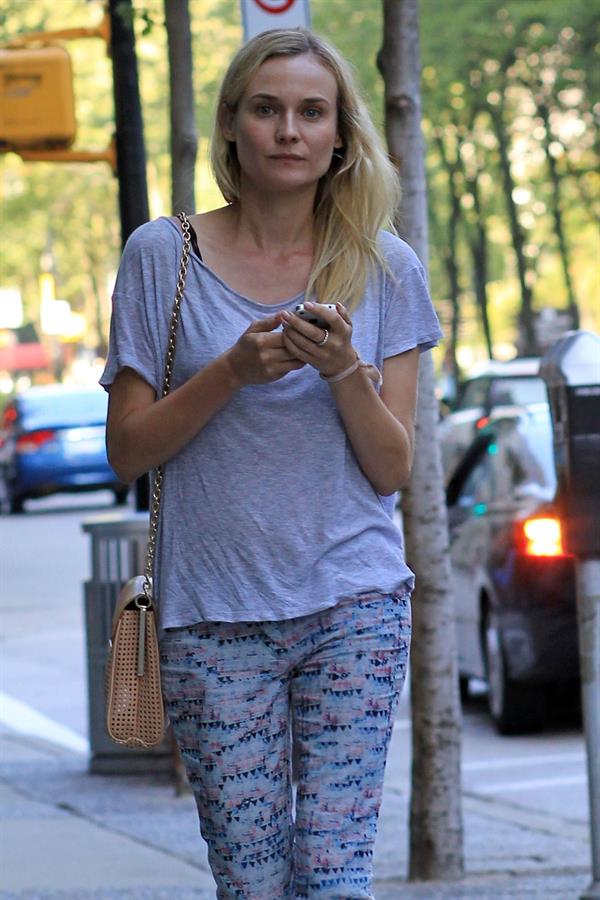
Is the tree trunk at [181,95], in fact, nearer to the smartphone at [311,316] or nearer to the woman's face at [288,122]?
the woman's face at [288,122]

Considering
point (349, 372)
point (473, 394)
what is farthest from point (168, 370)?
point (473, 394)

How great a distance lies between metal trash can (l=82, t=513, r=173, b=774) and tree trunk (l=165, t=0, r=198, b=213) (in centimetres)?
145

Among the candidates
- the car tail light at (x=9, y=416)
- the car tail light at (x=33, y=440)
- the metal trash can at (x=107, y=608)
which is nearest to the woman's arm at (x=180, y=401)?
the metal trash can at (x=107, y=608)

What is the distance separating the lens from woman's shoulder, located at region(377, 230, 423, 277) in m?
3.31

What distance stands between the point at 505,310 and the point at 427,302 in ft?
247

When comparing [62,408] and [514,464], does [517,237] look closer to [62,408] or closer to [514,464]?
[62,408]

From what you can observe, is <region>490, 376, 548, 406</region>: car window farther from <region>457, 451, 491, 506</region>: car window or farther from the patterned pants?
the patterned pants

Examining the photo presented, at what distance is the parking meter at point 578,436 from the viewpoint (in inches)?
204

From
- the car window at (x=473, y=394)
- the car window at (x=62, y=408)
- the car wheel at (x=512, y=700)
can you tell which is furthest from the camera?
the car window at (x=62, y=408)

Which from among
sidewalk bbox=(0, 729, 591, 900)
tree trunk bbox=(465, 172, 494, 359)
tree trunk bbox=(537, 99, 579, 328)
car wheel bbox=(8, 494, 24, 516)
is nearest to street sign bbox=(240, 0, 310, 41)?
sidewalk bbox=(0, 729, 591, 900)

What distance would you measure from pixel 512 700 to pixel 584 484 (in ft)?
13.8

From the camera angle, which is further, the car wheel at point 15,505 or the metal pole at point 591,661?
the car wheel at point 15,505

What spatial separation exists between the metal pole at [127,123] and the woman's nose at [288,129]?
529cm

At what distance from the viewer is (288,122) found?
3217mm
